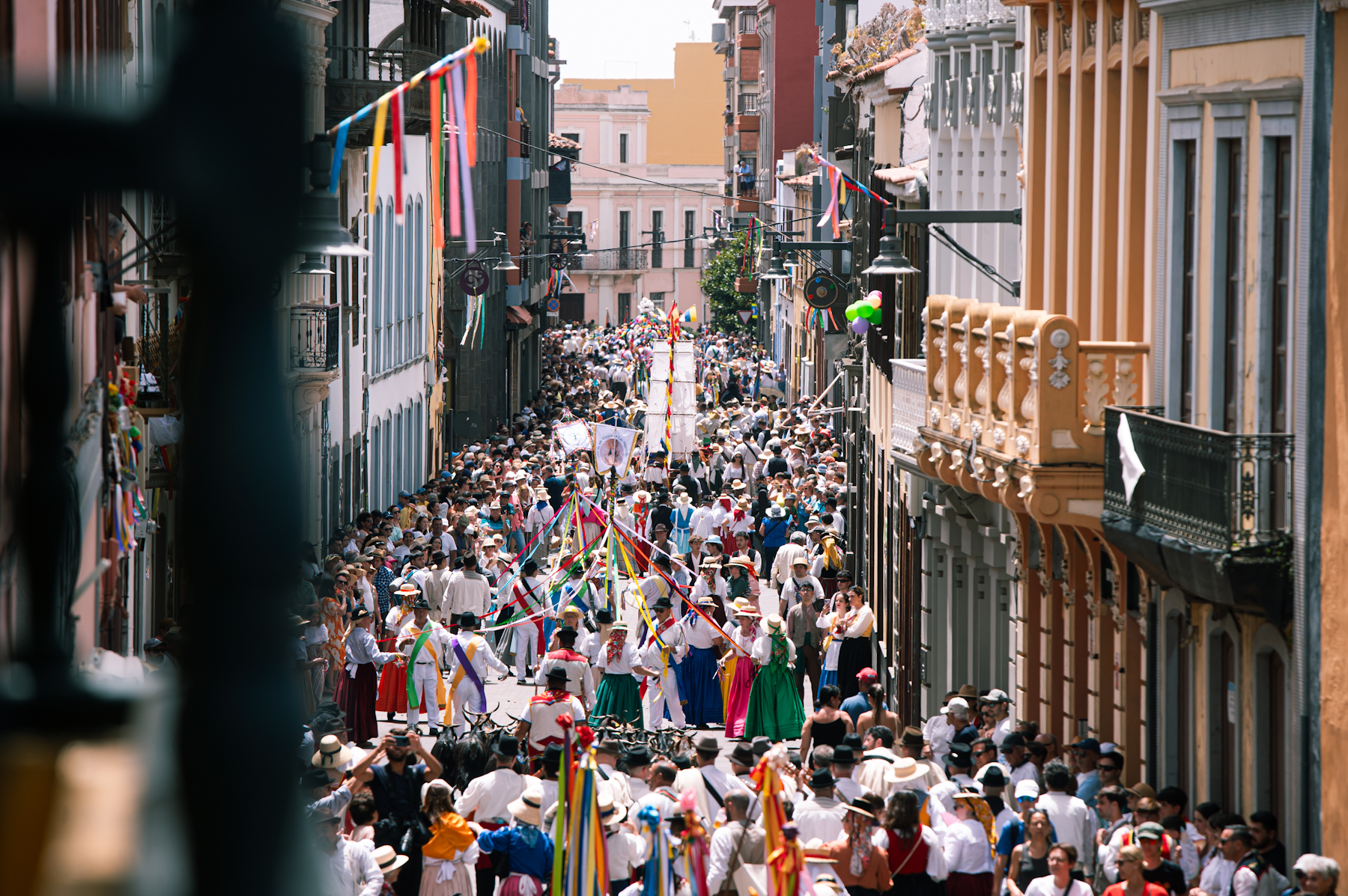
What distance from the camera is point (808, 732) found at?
50.6ft

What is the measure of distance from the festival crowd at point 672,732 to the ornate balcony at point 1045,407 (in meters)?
1.79

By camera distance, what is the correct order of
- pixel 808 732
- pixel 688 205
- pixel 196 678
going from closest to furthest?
1. pixel 196 678
2. pixel 808 732
3. pixel 688 205

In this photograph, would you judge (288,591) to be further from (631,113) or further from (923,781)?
(631,113)

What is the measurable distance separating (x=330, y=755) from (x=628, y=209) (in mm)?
108455

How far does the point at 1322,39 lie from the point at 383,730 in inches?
466

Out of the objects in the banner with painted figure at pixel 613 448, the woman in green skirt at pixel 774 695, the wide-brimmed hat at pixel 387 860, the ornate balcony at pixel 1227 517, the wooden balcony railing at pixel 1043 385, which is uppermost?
the wooden balcony railing at pixel 1043 385

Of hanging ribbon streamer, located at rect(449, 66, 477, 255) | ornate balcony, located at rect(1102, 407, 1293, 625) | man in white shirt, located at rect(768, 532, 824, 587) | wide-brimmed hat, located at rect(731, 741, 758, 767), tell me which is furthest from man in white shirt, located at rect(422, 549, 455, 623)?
ornate balcony, located at rect(1102, 407, 1293, 625)

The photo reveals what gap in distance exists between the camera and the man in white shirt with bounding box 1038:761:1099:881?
1209cm

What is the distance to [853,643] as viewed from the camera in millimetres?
19609

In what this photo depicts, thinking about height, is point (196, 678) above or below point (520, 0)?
below

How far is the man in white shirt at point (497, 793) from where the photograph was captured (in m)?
12.4

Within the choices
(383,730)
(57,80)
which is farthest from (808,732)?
(57,80)

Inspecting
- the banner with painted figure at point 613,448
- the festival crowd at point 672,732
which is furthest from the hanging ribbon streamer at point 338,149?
the banner with painted figure at point 613,448

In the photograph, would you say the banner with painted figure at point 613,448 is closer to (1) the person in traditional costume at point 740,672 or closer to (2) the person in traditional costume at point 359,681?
(1) the person in traditional costume at point 740,672
